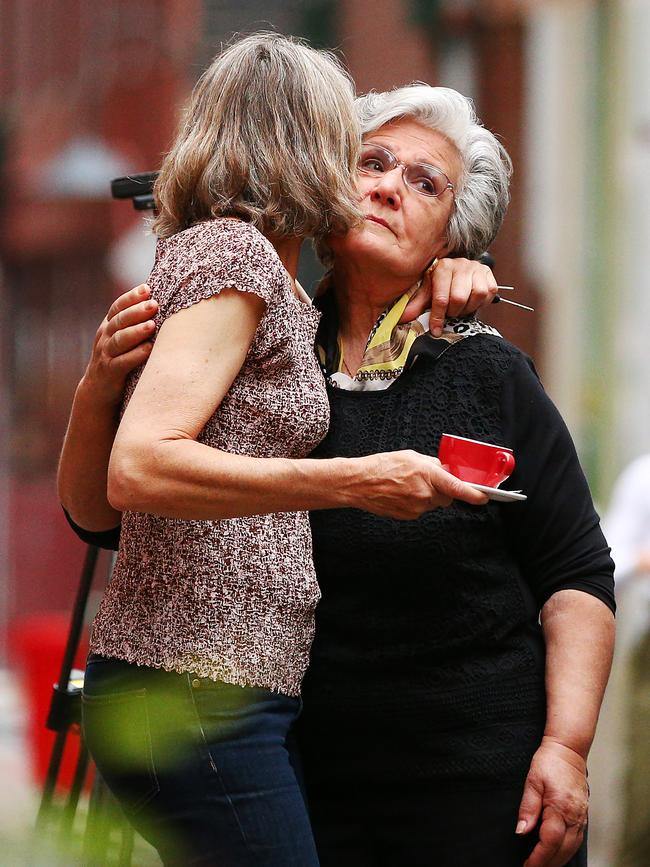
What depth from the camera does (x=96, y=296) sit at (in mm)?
11336

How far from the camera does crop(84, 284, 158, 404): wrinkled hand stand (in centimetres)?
221

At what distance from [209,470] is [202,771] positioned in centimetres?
45

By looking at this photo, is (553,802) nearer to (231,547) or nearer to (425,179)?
(231,547)

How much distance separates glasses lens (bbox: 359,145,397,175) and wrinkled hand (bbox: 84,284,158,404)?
24.8 inches

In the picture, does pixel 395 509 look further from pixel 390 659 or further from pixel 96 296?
pixel 96 296

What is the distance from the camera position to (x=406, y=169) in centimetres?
270

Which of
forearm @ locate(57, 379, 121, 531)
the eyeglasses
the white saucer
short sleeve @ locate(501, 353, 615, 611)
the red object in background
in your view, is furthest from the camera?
the red object in background

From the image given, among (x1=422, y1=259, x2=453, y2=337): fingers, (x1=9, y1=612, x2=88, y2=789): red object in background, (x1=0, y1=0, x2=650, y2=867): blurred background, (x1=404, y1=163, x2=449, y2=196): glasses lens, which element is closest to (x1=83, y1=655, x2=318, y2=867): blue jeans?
(x1=422, y1=259, x2=453, y2=337): fingers

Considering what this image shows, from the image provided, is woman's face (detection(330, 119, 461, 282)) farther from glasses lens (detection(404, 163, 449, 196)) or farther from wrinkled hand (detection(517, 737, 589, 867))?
wrinkled hand (detection(517, 737, 589, 867))

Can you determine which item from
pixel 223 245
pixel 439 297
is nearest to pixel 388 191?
pixel 439 297

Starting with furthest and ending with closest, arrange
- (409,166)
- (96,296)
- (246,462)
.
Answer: (96,296)
(409,166)
(246,462)

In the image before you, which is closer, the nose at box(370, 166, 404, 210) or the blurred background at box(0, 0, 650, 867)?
the nose at box(370, 166, 404, 210)

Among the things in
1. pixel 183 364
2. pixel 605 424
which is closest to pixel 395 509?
pixel 183 364

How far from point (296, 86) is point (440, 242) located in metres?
0.60
